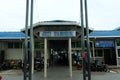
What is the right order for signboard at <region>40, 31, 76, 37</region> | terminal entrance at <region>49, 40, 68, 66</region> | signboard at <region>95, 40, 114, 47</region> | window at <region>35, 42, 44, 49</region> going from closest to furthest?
signboard at <region>40, 31, 76, 37</region> → signboard at <region>95, 40, 114, 47</region> → window at <region>35, 42, 44, 49</region> → terminal entrance at <region>49, 40, 68, 66</region>

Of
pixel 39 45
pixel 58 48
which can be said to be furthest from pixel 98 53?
pixel 58 48

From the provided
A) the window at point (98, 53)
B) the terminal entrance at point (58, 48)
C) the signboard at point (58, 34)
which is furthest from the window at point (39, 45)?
the signboard at point (58, 34)

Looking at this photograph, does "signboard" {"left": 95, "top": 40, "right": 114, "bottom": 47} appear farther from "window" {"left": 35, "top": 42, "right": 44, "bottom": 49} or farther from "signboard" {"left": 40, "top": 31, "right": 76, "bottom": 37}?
"signboard" {"left": 40, "top": 31, "right": 76, "bottom": 37}

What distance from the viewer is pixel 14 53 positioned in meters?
31.4

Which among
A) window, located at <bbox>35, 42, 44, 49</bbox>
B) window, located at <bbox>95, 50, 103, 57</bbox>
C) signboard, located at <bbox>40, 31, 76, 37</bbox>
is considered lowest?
window, located at <bbox>95, 50, 103, 57</bbox>

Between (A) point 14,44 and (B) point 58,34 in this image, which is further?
(A) point 14,44

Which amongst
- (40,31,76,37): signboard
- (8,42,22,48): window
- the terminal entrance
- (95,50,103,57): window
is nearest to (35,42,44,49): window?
the terminal entrance

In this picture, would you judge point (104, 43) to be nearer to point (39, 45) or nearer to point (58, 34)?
point (39, 45)

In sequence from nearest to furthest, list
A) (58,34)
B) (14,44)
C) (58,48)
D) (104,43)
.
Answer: (58,34) < (104,43) < (14,44) < (58,48)

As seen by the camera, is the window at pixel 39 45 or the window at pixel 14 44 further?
the window at pixel 39 45

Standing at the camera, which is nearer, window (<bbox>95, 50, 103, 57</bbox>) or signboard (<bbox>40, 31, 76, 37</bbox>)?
signboard (<bbox>40, 31, 76, 37</bbox>)

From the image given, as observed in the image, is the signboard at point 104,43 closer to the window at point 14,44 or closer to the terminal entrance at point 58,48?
the terminal entrance at point 58,48

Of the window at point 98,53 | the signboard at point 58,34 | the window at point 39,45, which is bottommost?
the window at point 98,53

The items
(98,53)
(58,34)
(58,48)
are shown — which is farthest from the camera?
(58,48)
